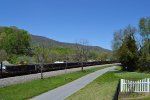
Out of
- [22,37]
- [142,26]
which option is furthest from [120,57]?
[22,37]

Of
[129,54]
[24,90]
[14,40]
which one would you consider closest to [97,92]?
[24,90]

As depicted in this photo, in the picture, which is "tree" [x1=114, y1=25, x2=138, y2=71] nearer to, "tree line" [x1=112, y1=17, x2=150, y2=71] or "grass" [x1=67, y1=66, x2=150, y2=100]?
"tree line" [x1=112, y1=17, x2=150, y2=71]

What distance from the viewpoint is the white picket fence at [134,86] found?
24.7 metres

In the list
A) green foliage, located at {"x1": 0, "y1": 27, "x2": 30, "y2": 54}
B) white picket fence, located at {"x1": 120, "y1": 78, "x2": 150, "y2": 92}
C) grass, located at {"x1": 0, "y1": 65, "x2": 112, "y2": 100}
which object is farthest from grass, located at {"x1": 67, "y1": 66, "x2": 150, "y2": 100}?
green foliage, located at {"x1": 0, "y1": 27, "x2": 30, "y2": 54}

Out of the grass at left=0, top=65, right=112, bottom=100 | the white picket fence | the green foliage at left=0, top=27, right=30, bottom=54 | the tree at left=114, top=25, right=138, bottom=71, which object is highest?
the green foliage at left=0, top=27, right=30, bottom=54

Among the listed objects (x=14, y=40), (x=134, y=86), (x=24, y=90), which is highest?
(x=14, y=40)

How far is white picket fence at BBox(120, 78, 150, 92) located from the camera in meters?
24.7

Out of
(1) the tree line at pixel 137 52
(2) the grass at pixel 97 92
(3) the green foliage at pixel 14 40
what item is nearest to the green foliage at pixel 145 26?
(1) the tree line at pixel 137 52

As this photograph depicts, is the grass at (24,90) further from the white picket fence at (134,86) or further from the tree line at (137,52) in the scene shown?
the tree line at (137,52)

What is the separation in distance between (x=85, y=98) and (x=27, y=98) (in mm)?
3148

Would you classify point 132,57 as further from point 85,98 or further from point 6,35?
point 6,35

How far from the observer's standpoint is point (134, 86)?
25.2m

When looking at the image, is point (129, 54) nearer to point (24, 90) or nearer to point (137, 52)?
point (137, 52)

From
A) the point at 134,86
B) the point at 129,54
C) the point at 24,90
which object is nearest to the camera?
the point at 134,86
